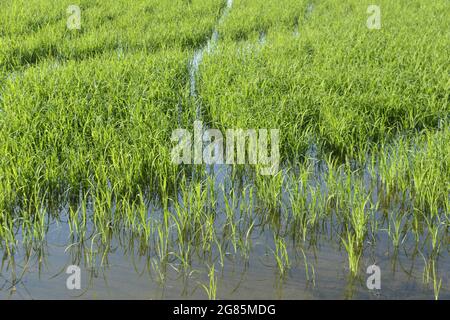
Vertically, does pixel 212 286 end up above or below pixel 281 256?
below

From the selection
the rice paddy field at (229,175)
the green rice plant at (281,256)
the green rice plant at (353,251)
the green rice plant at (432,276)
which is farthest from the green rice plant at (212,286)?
the green rice plant at (432,276)

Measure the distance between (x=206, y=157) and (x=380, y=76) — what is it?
8.10 ft

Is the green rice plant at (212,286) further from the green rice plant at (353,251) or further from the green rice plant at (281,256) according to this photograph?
the green rice plant at (353,251)

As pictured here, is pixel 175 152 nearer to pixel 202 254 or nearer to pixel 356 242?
pixel 202 254

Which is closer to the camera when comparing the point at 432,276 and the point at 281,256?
the point at 432,276

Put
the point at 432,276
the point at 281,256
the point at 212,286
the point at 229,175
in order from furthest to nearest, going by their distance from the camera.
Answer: the point at 229,175, the point at 281,256, the point at 432,276, the point at 212,286

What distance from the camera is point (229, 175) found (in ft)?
13.2

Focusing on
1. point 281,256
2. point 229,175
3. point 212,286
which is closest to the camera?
point 212,286

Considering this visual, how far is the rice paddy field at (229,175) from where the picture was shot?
2.94 m

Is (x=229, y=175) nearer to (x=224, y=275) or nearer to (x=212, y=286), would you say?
(x=224, y=275)

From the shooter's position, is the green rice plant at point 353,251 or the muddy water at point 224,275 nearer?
the muddy water at point 224,275

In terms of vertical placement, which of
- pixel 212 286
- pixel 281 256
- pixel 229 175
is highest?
pixel 229 175

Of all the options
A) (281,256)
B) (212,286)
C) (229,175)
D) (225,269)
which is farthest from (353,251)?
(229,175)

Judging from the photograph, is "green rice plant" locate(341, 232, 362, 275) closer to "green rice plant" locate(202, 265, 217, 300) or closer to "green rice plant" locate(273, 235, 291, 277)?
"green rice plant" locate(273, 235, 291, 277)
